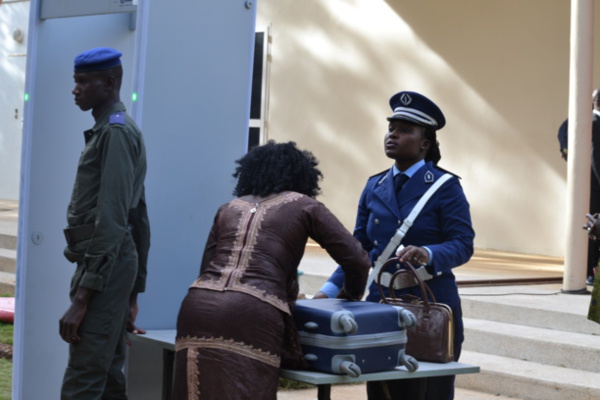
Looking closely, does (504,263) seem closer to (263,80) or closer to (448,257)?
(263,80)

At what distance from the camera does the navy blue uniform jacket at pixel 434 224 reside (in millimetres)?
4266

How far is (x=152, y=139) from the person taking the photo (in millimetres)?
4840

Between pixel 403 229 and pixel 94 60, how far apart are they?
1.48 m

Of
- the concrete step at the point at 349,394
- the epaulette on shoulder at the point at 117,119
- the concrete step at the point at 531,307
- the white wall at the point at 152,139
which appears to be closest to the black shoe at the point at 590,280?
the concrete step at the point at 531,307

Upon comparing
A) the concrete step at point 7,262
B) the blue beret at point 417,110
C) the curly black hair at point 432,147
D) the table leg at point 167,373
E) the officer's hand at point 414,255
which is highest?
the blue beret at point 417,110

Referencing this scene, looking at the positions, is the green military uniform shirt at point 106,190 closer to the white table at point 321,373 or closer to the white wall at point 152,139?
the white wall at point 152,139

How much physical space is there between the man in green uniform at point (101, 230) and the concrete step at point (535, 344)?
3.72 meters

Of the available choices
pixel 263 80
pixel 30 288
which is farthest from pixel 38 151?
pixel 263 80

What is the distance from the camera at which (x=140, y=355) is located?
16.1ft

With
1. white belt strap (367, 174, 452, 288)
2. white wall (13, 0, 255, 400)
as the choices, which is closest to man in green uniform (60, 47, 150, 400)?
white wall (13, 0, 255, 400)

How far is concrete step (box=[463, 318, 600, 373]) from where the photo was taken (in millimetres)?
7070

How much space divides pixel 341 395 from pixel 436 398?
9.07 feet

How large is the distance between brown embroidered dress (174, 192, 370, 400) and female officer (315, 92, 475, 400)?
1.46 feet

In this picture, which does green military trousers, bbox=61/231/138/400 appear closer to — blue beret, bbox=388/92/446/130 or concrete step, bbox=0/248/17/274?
blue beret, bbox=388/92/446/130
